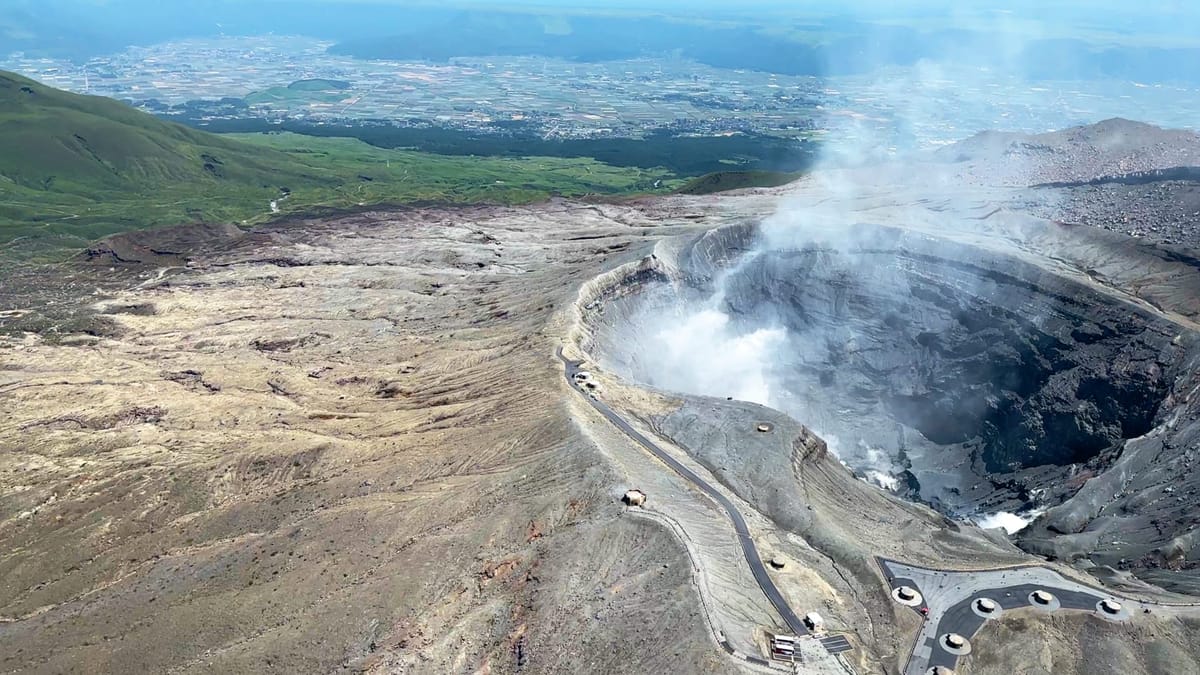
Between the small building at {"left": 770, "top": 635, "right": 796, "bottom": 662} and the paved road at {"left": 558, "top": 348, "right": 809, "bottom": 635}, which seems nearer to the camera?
the small building at {"left": 770, "top": 635, "right": 796, "bottom": 662}

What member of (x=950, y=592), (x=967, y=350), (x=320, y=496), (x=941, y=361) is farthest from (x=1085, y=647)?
(x=941, y=361)

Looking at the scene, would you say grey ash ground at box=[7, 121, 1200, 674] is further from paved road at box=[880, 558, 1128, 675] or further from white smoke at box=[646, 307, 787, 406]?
white smoke at box=[646, 307, 787, 406]

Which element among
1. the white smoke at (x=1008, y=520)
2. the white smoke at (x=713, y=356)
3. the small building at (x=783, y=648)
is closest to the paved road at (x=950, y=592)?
the small building at (x=783, y=648)

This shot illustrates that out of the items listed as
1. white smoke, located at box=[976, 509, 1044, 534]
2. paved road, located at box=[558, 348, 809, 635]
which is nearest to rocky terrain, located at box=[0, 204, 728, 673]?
paved road, located at box=[558, 348, 809, 635]

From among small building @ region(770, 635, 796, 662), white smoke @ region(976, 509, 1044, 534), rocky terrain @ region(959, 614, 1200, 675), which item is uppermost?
small building @ region(770, 635, 796, 662)

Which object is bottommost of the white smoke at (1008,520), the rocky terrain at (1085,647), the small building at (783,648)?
the white smoke at (1008,520)

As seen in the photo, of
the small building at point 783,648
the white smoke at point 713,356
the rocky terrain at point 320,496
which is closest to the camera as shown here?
the small building at point 783,648

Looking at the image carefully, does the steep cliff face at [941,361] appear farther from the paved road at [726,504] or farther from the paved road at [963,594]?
the paved road at [726,504]

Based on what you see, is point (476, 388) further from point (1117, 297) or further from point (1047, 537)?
→ point (1117, 297)

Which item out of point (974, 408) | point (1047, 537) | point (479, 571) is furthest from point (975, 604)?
point (974, 408)
